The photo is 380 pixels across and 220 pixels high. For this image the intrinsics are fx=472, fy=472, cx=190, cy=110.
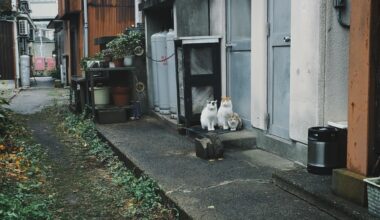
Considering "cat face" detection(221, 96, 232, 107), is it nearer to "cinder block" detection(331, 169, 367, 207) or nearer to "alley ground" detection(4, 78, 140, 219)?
"alley ground" detection(4, 78, 140, 219)

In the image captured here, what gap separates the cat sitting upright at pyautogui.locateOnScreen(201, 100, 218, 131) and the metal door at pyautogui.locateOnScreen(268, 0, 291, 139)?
4.13 ft

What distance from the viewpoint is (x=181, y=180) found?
19.5 ft

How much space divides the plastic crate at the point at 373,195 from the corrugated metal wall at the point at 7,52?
23018 millimetres

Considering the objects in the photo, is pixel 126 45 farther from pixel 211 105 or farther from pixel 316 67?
pixel 316 67

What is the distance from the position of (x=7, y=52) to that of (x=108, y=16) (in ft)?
31.2

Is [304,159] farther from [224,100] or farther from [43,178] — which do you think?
[43,178]

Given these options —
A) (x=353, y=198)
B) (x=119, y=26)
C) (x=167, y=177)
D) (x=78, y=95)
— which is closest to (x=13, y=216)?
(x=167, y=177)

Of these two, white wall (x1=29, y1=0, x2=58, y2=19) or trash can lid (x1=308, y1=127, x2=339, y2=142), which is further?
white wall (x1=29, y1=0, x2=58, y2=19)

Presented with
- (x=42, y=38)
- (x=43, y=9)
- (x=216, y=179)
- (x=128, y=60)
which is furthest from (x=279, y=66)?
(x=42, y=38)

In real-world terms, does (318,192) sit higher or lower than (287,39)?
lower

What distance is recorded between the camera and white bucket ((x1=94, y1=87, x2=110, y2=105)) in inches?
471

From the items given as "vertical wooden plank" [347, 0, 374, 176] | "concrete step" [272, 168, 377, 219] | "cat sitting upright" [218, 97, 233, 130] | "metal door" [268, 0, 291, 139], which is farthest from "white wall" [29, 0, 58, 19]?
"vertical wooden plank" [347, 0, 374, 176]

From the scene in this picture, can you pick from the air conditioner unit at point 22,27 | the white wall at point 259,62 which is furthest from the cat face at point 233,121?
the air conditioner unit at point 22,27

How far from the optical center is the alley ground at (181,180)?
15.8ft
